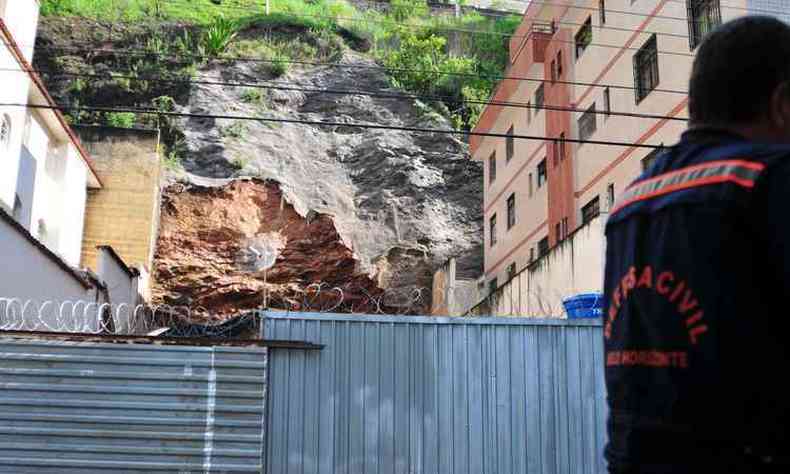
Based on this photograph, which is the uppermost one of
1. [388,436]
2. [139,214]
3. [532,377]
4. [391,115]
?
[391,115]

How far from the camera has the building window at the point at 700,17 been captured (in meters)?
17.0

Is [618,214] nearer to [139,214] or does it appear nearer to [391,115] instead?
[139,214]

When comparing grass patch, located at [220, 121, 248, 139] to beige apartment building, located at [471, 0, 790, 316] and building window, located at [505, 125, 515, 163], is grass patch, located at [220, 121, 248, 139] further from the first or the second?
building window, located at [505, 125, 515, 163]

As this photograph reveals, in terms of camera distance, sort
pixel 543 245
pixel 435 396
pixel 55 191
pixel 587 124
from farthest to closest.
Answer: pixel 55 191, pixel 543 245, pixel 587 124, pixel 435 396

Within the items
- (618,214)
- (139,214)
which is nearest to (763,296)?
(618,214)

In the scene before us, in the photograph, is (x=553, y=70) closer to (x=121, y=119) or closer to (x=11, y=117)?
(x=11, y=117)

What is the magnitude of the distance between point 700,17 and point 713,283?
1727 cm

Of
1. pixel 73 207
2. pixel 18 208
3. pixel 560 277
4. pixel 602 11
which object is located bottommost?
pixel 560 277

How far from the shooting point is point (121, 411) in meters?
8.94

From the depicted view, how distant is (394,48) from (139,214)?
74.2 ft

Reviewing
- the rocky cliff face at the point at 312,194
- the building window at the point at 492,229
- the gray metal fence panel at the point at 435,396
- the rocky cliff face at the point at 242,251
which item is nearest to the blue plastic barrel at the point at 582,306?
the gray metal fence panel at the point at 435,396

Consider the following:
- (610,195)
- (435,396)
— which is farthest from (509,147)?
(435,396)

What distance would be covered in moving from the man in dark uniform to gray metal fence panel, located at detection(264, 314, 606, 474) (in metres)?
7.46

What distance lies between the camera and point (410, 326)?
960 cm
